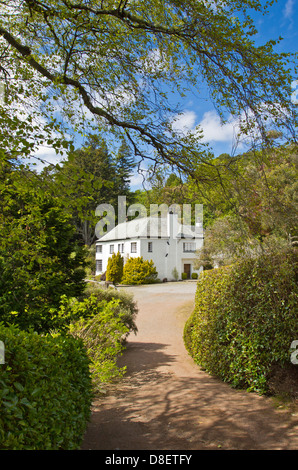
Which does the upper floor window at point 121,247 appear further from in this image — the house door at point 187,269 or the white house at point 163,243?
the house door at point 187,269

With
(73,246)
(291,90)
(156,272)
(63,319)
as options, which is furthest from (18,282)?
(156,272)

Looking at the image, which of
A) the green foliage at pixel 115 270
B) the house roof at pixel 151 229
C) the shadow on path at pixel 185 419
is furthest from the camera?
the house roof at pixel 151 229

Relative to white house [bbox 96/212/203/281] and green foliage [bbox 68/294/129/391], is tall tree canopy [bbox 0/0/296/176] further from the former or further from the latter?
white house [bbox 96/212/203/281]

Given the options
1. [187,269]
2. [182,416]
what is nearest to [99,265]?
[187,269]

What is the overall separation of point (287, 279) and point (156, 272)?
2873 centimetres

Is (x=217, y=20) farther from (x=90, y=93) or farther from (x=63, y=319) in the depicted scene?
(x=63, y=319)

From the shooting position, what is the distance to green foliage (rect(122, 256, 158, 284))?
33.4 metres

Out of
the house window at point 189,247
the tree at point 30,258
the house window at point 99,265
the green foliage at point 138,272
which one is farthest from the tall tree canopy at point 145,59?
the house window at point 99,265

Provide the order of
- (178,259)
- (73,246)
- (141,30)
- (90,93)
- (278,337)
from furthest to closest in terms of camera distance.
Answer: (178,259), (73,246), (90,93), (141,30), (278,337)

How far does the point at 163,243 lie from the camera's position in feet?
121

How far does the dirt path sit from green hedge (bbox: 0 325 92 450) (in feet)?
3.64

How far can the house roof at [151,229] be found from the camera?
3616 centimetres

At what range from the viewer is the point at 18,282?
238 inches

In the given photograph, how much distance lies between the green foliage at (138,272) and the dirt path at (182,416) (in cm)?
2417
